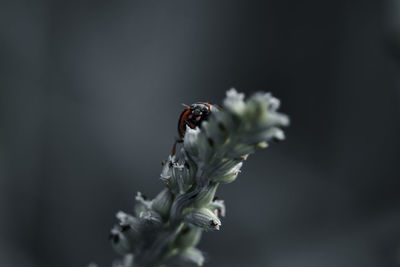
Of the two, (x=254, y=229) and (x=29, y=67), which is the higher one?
(x=29, y=67)

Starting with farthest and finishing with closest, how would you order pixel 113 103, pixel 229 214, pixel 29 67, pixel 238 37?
1. pixel 238 37
2. pixel 113 103
3. pixel 229 214
4. pixel 29 67

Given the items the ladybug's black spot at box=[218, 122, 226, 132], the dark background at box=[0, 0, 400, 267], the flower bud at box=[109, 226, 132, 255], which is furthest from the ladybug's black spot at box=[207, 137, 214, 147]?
the dark background at box=[0, 0, 400, 267]

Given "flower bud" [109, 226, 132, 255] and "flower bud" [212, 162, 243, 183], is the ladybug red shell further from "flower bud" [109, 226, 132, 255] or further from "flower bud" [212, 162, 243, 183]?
"flower bud" [109, 226, 132, 255]

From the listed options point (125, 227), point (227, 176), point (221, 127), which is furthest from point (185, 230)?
point (221, 127)

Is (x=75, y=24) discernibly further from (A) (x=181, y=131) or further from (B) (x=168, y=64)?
(A) (x=181, y=131)

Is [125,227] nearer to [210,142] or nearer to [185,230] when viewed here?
[185,230]

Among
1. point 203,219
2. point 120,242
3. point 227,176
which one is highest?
point 227,176

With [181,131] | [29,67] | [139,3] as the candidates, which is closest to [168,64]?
[139,3]

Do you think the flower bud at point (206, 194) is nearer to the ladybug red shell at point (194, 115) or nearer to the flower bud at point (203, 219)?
the flower bud at point (203, 219)
